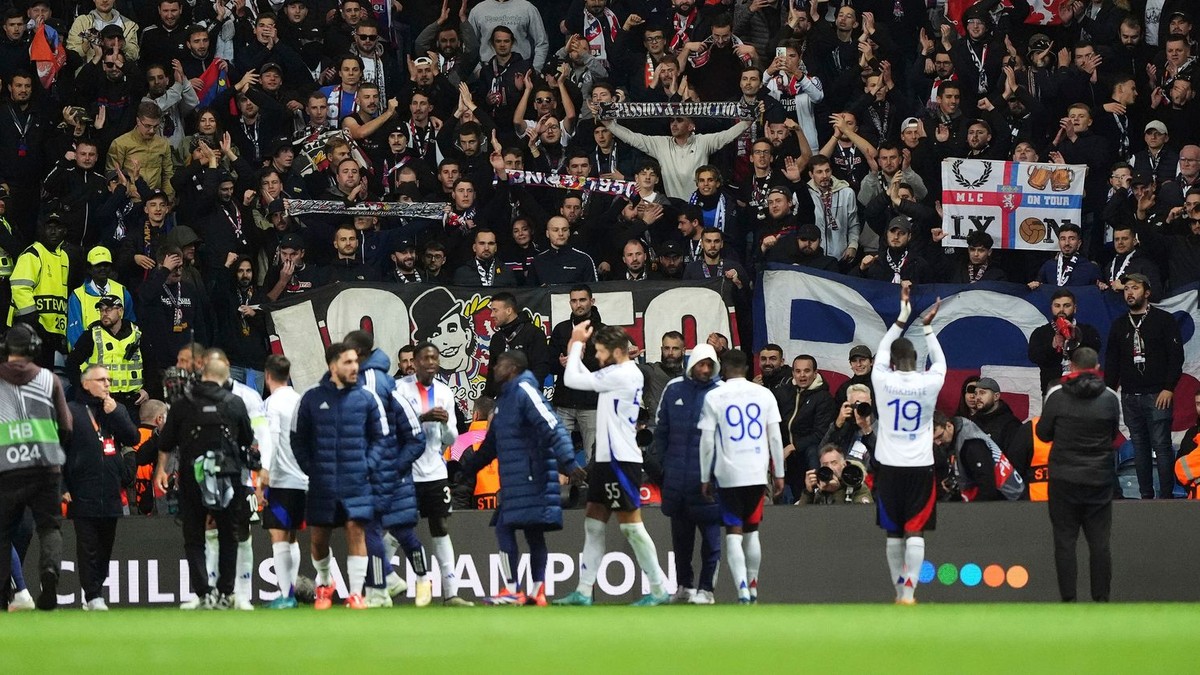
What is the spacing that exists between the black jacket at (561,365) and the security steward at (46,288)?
17.5 ft

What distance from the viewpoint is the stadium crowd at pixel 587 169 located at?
18188mm

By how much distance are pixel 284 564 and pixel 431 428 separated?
5.33 feet

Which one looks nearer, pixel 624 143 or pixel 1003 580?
pixel 1003 580

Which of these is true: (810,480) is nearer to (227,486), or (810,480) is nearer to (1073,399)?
(1073,399)

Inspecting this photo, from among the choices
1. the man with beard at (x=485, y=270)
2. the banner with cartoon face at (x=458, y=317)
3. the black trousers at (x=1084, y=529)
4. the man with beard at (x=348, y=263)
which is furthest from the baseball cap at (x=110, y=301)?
the black trousers at (x=1084, y=529)

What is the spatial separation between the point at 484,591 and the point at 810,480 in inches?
124

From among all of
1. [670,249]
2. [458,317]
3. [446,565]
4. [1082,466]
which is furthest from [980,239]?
[446,565]

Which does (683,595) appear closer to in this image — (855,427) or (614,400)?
(614,400)

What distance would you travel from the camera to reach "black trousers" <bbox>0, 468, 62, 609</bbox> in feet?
45.0

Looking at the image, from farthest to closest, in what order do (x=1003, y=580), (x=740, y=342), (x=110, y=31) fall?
1. (x=110, y=31)
2. (x=740, y=342)
3. (x=1003, y=580)

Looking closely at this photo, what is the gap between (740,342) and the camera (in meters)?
19.5

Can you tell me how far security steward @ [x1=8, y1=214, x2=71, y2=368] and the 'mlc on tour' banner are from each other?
30.8 feet

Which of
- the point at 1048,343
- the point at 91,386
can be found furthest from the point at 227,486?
the point at 1048,343

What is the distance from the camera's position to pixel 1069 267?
62.0ft
